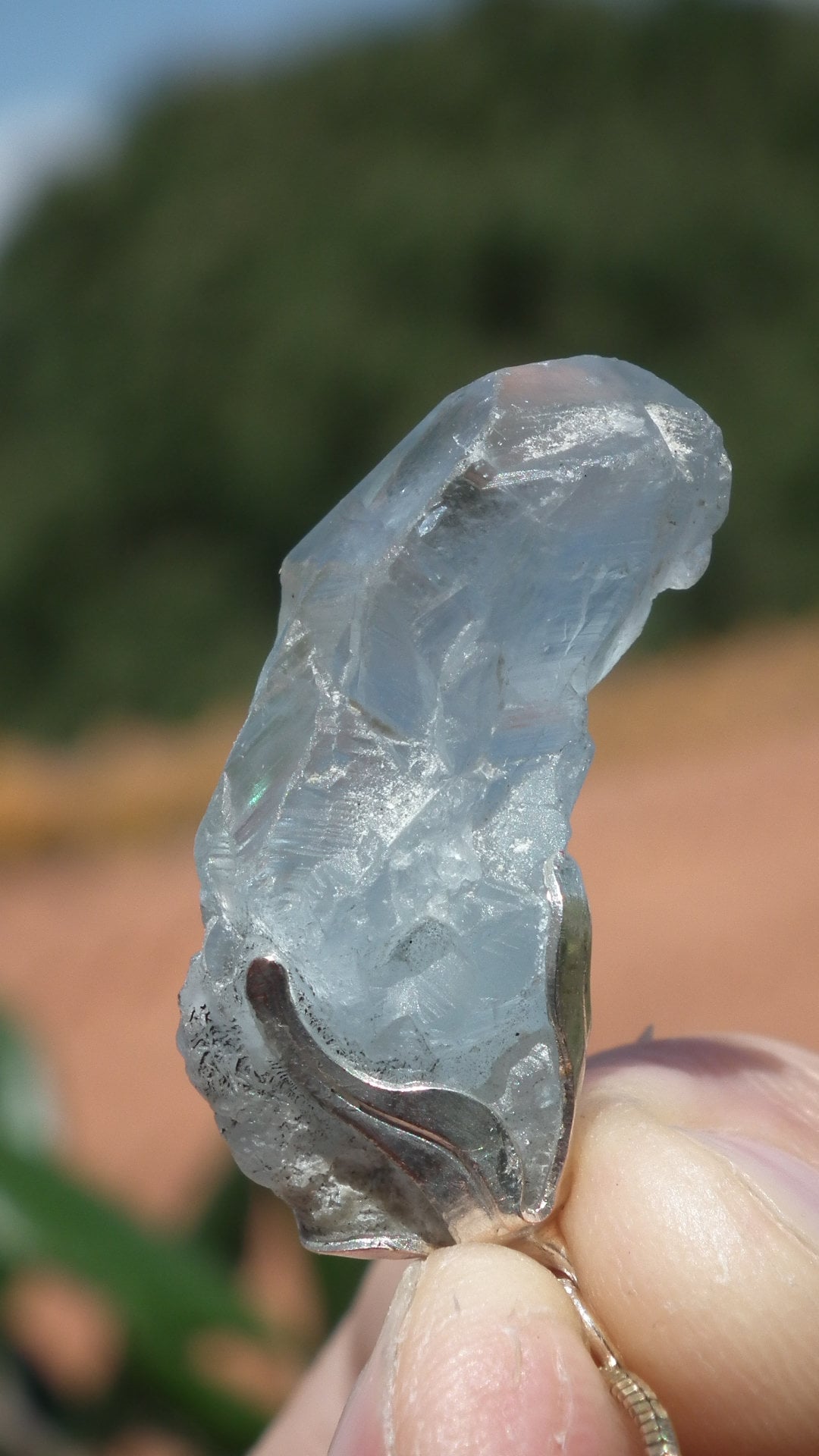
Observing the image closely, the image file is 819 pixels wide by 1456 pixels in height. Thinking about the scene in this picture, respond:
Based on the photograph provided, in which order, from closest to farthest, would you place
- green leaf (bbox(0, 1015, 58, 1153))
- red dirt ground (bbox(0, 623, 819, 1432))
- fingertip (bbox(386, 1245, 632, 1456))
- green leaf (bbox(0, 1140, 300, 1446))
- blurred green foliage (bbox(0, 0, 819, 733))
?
fingertip (bbox(386, 1245, 632, 1456)) → green leaf (bbox(0, 1140, 300, 1446)) → green leaf (bbox(0, 1015, 58, 1153)) → red dirt ground (bbox(0, 623, 819, 1432)) → blurred green foliage (bbox(0, 0, 819, 733))

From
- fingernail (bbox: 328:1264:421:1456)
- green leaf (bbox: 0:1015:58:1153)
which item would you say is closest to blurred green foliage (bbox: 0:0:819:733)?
green leaf (bbox: 0:1015:58:1153)

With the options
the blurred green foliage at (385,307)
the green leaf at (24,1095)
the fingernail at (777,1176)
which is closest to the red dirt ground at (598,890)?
the green leaf at (24,1095)

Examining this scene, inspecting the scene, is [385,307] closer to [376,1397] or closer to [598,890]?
[598,890]

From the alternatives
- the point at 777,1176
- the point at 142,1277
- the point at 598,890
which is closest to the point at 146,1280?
the point at 142,1277

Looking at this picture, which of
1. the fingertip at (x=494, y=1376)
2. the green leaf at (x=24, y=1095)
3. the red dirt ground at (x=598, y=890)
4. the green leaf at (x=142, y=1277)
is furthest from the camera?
the red dirt ground at (x=598, y=890)

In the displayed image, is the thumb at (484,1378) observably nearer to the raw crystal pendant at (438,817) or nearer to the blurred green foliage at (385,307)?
the raw crystal pendant at (438,817)

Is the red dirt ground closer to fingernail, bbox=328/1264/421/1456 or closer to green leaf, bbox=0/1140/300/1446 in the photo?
green leaf, bbox=0/1140/300/1446
